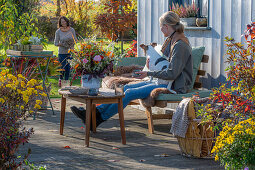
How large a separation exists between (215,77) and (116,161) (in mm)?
2027

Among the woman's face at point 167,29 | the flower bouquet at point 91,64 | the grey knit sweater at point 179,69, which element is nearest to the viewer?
the flower bouquet at point 91,64

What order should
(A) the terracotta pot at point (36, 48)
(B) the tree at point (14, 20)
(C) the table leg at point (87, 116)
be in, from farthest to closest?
(B) the tree at point (14, 20)
(A) the terracotta pot at point (36, 48)
(C) the table leg at point (87, 116)

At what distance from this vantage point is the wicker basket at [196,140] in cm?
477

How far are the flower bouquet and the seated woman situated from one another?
0.45 m

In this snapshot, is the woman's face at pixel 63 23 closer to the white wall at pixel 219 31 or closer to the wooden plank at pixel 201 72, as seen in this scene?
the white wall at pixel 219 31

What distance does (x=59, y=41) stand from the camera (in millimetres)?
11211

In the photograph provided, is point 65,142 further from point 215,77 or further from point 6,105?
point 215,77

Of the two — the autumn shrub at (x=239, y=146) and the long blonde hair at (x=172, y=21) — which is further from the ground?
the long blonde hair at (x=172, y=21)

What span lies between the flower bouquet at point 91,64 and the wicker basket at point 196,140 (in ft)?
3.92

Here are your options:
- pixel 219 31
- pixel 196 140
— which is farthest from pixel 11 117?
pixel 219 31

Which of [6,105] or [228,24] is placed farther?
[228,24]

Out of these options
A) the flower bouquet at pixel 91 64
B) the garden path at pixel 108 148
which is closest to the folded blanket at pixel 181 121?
the garden path at pixel 108 148

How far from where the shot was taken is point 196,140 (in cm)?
477

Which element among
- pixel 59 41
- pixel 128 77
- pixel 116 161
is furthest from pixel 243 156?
pixel 59 41
